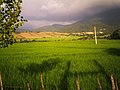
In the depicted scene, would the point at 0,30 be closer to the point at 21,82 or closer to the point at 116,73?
the point at 21,82

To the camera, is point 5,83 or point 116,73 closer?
point 5,83

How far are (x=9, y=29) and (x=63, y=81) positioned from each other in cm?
399

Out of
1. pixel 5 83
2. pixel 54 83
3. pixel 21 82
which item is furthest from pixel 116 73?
pixel 5 83

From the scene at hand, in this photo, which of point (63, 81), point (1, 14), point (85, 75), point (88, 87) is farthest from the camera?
point (85, 75)

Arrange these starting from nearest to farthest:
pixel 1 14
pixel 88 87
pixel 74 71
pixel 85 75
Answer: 1. pixel 1 14
2. pixel 88 87
3. pixel 85 75
4. pixel 74 71

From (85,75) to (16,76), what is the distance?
13.5 feet

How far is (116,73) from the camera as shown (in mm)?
13133

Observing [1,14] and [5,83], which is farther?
[5,83]

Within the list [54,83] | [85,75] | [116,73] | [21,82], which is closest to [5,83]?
[21,82]

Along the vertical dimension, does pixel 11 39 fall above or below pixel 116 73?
above

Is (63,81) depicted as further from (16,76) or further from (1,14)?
(1,14)

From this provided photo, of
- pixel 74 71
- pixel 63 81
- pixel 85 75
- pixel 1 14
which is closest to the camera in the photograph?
pixel 1 14

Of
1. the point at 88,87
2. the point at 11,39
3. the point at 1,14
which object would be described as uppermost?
the point at 1,14

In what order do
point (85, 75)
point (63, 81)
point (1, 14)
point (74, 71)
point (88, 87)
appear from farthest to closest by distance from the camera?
1. point (74, 71)
2. point (85, 75)
3. point (63, 81)
4. point (88, 87)
5. point (1, 14)
